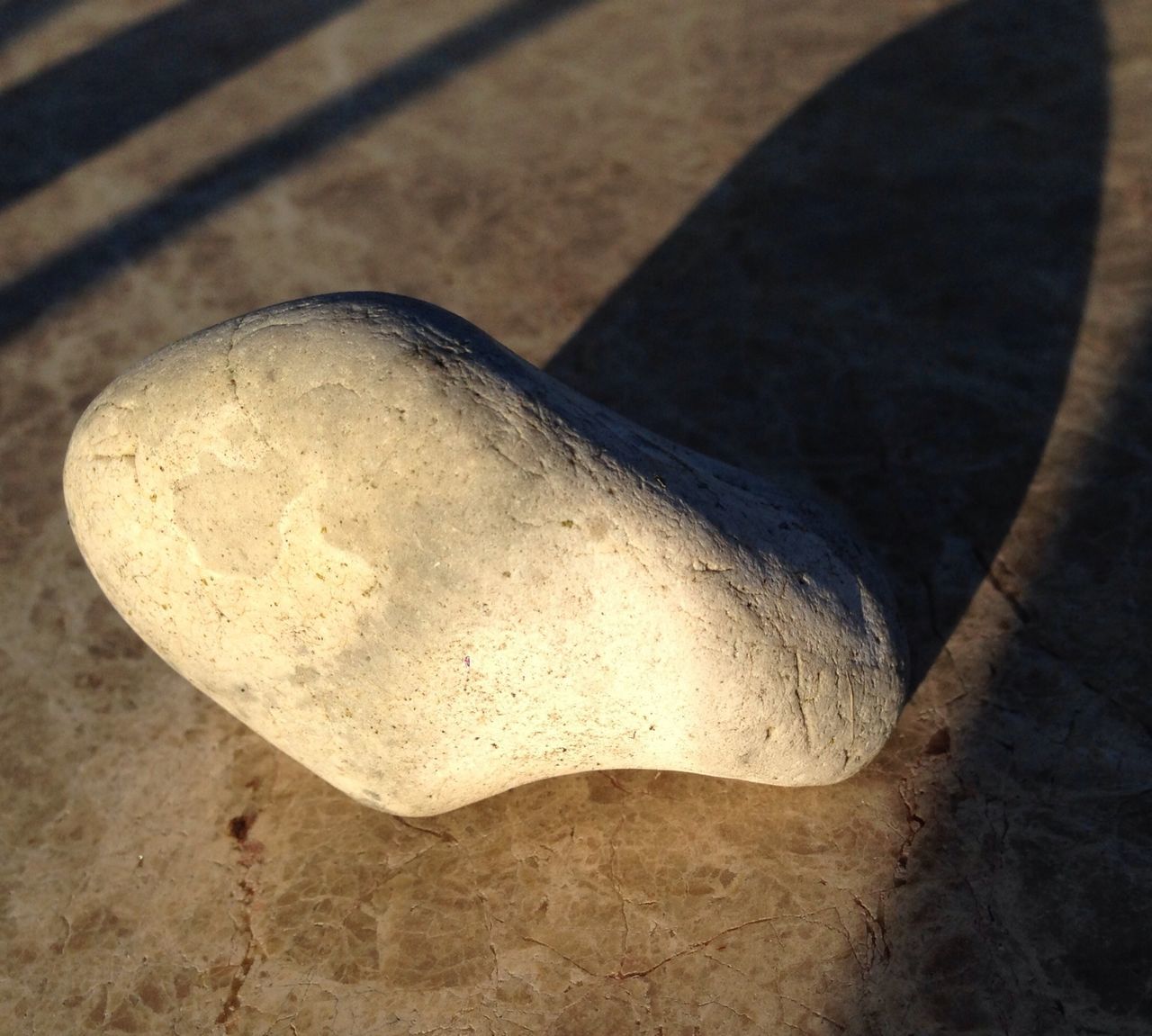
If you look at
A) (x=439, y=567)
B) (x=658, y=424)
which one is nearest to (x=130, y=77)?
(x=658, y=424)

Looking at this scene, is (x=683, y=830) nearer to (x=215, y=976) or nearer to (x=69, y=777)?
(x=215, y=976)

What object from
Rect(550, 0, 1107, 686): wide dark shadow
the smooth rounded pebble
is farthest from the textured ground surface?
the smooth rounded pebble

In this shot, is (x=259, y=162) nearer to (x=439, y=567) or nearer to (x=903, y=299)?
(x=903, y=299)

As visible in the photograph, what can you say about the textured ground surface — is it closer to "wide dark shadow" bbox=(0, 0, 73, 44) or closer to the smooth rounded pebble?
"wide dark shadow" bbox=(0, 0, 73, 44)

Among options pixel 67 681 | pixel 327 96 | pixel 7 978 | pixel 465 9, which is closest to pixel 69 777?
pixel 67 681

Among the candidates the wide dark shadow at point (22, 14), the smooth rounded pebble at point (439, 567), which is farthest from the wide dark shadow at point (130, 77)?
the smooth rounded pebble at point (439, 567)
